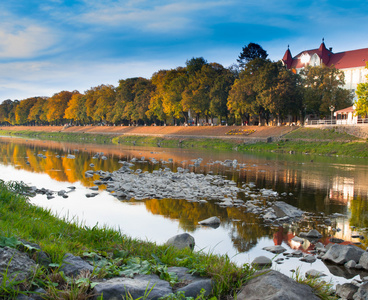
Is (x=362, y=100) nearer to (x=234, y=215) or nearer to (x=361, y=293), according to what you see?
(x=234, y=215)

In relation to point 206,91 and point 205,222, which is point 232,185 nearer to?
point 205,222

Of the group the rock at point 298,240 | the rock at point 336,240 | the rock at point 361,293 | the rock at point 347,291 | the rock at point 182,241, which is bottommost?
the rock at point 336,240

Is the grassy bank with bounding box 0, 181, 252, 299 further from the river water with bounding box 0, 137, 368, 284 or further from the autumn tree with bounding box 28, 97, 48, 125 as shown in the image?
the autumn tree with bounding box 28, 97, 48, 125

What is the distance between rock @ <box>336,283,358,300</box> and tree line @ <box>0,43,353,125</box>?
185ft

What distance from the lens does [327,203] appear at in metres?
15.9

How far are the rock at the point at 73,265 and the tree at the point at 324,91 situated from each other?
207 ft

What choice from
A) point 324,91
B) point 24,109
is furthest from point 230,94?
point 24,109

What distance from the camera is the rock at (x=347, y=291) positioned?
611 cm

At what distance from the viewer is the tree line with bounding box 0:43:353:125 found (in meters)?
62.6

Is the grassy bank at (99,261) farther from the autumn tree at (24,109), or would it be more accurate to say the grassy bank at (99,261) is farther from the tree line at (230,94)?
the autumn tree at (24,109)

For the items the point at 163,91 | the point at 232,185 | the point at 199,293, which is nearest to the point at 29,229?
the point at 199,293

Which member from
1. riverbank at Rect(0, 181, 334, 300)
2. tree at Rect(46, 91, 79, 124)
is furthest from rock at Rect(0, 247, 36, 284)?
tree at Rect(46, 91, 79, 124)

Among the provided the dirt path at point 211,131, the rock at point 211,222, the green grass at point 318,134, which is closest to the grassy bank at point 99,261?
the rock at point 211,222

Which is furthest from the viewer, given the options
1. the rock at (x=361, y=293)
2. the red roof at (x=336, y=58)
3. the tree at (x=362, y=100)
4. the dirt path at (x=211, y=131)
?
the red roof at (x=336, y=58)
